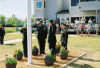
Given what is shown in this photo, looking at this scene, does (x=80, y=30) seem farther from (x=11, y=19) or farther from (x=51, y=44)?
(x=11, y=19)

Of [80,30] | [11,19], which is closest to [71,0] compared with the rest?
[80,30]

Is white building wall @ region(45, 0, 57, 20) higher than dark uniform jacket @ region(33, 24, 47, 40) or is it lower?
higher

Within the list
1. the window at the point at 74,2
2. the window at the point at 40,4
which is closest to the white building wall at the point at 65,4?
the window at the point at 74,2

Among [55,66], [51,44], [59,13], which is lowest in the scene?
[55,66]

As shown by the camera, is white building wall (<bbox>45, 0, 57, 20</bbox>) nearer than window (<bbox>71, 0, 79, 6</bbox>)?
No

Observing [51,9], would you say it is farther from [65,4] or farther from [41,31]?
[41,31]

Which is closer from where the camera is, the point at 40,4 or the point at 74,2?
the point at 74,2

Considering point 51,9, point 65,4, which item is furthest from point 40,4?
point 65,4

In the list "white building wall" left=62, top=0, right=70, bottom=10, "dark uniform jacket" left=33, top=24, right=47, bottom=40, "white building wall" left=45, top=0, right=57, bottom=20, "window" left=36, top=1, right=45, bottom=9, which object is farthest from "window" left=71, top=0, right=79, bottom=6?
"dark uniform jacket" left=33, top=24, right=47, bottom=40

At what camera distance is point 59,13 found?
30.0 meters

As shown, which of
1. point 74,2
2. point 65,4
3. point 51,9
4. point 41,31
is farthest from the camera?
point 65,4

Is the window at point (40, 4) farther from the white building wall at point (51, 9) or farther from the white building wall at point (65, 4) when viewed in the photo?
the white building wall at point (65, 4)

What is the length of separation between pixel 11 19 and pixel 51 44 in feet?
347

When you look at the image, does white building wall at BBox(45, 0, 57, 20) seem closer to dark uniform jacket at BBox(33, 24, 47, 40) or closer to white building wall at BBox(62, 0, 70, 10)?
white building wall at BBox(62, 0, 70, 10)
